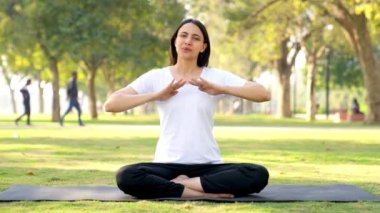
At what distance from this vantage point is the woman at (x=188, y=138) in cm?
643

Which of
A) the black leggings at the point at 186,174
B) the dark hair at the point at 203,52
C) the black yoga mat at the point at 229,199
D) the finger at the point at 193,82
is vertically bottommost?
the black yoga mat at the point at 229,199

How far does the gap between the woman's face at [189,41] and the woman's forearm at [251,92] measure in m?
0.47

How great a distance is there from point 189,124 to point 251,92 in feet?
2.07

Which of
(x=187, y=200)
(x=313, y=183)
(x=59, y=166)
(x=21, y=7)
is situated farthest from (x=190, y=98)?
(x=21, y=7)

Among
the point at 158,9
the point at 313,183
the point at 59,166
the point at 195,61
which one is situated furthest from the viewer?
the point at 158,9

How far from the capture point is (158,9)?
120ft

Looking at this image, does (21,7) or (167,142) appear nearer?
(167,142)

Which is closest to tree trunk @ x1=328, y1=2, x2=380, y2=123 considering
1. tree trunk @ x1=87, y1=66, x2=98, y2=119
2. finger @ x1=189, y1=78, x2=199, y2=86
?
tree trunk @ x1=87, y1=66, x2=98, y2=119

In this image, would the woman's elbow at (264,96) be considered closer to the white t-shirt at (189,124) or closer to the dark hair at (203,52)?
the white t-shirt at (189,124)

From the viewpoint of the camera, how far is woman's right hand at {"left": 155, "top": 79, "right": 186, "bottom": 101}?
621 centimetres

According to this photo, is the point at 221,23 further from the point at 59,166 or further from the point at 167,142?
the point at 167,142

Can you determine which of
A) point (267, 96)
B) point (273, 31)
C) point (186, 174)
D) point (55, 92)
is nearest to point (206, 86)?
point (267, 96)

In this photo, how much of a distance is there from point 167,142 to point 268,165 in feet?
13.8

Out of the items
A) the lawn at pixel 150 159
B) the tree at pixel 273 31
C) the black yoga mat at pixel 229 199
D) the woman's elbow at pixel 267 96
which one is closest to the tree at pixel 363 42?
the tree at pixel 273 31
